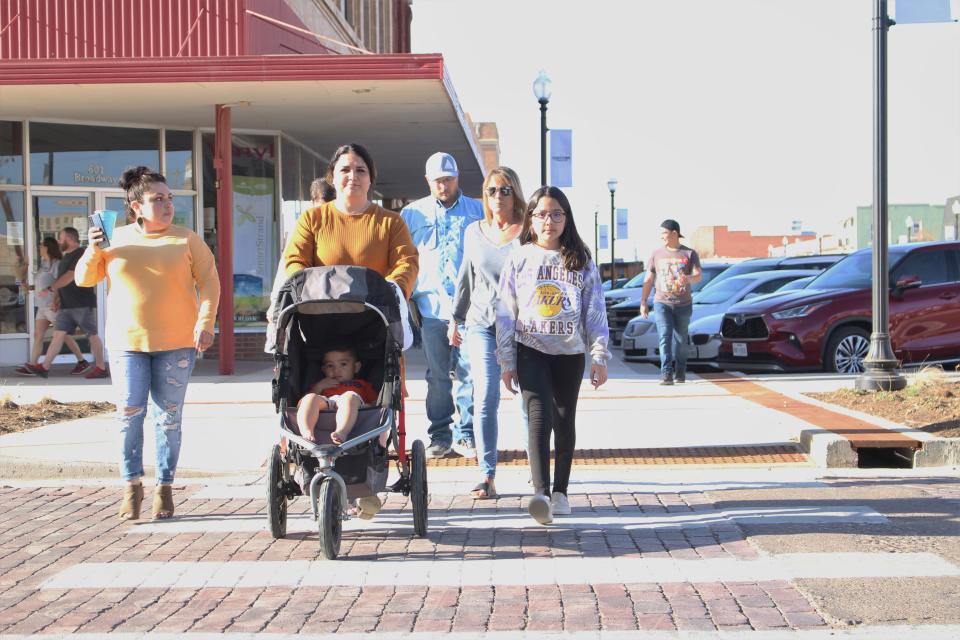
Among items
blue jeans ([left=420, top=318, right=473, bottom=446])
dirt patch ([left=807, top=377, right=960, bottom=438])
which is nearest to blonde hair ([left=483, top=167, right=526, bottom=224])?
blue jeans ([left=420, top=318, right=473, bottom=446])

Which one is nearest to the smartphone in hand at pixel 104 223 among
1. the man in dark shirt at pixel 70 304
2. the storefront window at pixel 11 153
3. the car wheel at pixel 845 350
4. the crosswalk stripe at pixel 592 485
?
the crosswalk stripe at pixel 592 485

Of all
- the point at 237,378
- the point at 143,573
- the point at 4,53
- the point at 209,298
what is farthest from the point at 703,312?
the point at 143,573

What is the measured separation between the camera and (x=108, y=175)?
18406 millimetres

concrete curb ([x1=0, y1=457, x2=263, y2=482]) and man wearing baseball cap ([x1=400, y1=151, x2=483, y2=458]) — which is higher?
man wearing baseball cap ([x1=400, y1=151, x2=483, y2=458])

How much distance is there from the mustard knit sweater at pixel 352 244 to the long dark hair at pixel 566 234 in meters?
0.70

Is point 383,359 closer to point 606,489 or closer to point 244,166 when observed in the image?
point 606,489

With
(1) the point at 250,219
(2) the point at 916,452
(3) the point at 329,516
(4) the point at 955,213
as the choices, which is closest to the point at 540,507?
(3) the point at 329,516

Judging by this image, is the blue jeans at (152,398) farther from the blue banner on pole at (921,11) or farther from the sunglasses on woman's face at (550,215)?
the blue banner on pole at (921,11)

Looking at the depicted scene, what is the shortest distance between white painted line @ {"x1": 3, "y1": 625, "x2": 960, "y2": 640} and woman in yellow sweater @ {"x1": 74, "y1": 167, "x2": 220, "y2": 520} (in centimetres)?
236

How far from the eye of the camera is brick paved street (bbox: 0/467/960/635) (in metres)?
4.92

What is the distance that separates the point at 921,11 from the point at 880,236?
2190 mm

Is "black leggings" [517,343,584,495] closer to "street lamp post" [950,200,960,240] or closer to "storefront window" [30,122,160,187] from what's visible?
"storefront window" [30,122,160,187]

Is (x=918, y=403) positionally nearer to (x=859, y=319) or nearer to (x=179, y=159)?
(x=859, y=319)

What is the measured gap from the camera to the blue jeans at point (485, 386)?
7.20m
